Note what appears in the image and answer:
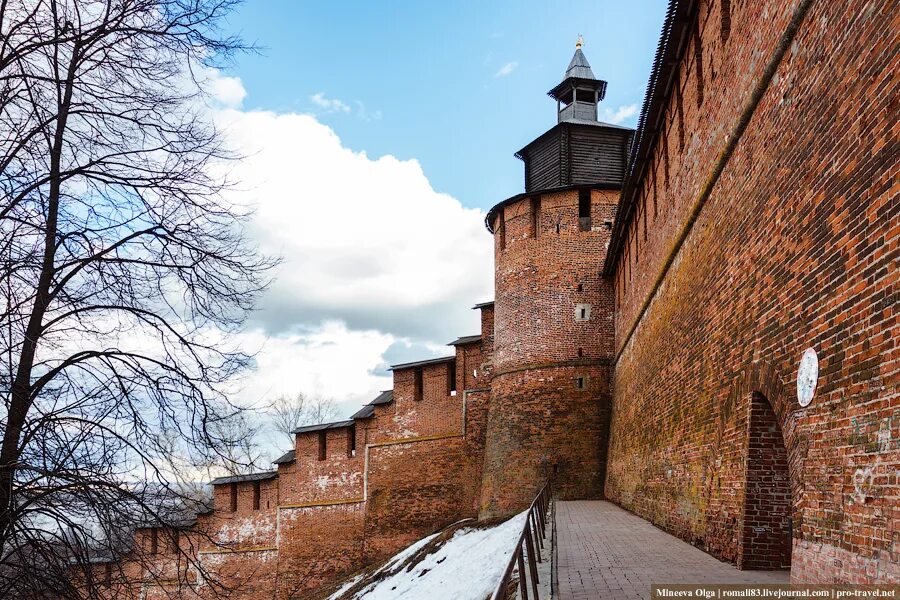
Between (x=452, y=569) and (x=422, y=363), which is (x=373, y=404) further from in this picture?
(x=452, y=569)

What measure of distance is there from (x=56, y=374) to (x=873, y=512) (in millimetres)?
5341

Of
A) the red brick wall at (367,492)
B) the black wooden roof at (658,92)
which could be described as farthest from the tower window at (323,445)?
the black wooden roof at (658,92)

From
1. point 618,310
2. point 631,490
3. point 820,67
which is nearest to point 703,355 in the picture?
point 820,67

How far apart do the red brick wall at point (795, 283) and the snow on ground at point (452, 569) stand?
2422 mm

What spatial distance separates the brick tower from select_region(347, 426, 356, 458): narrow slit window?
4.98 meters

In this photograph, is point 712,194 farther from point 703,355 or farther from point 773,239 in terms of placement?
point 773,239

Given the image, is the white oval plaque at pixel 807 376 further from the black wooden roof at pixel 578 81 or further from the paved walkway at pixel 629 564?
the black wooden roof at pixel 578 81

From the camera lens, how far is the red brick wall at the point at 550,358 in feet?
60.4

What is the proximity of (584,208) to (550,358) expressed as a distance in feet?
13.8

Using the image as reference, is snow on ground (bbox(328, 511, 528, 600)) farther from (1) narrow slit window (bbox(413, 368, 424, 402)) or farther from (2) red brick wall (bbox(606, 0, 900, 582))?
(1) narrow slit window (bbox(413, 368, 424, 402))

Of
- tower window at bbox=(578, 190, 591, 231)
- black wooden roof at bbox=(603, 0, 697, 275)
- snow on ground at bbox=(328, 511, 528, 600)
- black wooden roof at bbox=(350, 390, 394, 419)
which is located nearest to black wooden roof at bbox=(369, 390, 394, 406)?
black wooden roof at bbox=(350, 390, 394, 419)

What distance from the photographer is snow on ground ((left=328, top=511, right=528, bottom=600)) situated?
9.80 m

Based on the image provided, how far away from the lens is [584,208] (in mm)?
20062

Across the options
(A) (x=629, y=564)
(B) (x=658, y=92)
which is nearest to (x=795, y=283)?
(A) (x=629, y=564)
